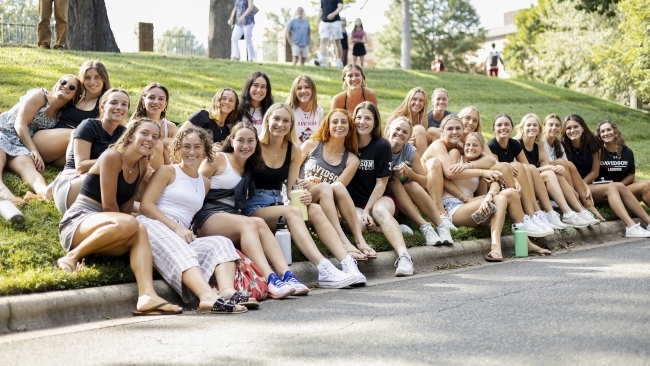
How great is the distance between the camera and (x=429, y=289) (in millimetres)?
7633

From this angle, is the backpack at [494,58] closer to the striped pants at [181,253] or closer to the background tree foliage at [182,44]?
the background tree foliage at [182,44]

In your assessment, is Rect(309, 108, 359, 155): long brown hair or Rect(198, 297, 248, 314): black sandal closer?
Rect(198, 297, 248, 314): black sandal

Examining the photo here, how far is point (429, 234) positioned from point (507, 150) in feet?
8.22

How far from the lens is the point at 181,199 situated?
7.65 meters

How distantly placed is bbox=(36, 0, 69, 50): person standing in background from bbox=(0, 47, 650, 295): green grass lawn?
0.70 metres

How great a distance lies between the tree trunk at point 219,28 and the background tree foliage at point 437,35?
49005 millimetres

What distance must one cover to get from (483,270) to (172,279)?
3530 mm

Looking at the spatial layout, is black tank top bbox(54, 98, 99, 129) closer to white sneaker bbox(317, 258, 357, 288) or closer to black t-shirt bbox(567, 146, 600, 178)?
white sneaker bbox(317, 258, 357, 288)

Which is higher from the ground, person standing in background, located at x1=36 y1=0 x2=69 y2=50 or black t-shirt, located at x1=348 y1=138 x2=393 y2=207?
person standing in background, located at x1=36 y1=0 x2=69 y2=50

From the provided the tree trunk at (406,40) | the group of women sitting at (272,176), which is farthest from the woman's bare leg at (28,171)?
the tree trunk at (406,40)

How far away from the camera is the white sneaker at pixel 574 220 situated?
38.1ft

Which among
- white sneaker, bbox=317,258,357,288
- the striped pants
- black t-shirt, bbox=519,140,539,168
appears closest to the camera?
the striped pants

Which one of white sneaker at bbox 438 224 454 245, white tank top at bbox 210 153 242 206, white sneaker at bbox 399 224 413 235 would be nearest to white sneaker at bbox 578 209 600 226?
white sneaker at bbox 438 224 454 245

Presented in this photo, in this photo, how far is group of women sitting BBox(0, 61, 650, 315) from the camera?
23.3 feet
